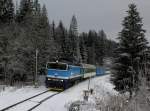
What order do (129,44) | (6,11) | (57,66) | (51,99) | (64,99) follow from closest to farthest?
(51,99)
(64,99)
(129,44)
(57,66)
(6,11)

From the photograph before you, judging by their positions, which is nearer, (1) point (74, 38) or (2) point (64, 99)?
(2) point (64, 99)

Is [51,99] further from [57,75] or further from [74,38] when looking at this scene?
[74,38]

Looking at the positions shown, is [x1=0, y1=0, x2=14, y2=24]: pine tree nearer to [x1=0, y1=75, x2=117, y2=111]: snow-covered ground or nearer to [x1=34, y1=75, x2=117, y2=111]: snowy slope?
[x1=0, y1=75, x2=117, y2=111]: snow-covered ground

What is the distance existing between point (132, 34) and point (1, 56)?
19.2 meters

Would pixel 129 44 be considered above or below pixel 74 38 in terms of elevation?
below

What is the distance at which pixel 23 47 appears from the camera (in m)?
39.0

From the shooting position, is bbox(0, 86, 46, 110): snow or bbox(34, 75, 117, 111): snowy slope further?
bbox(0, 86, 46, 110): snow

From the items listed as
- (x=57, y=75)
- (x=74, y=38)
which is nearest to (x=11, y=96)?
(x=57, y=75)

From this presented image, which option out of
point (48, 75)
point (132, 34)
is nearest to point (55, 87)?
point (48, 75)

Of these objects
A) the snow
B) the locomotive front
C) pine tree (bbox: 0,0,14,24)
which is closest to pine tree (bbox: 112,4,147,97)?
the locomotive front

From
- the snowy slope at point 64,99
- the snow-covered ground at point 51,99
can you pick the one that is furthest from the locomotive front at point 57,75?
the snow-covered ground at point 51,99

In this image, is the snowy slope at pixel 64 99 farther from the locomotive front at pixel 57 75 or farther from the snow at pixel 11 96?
the locomotive front at pixel 57 75

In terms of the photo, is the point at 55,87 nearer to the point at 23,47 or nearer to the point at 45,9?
the point at 23,47

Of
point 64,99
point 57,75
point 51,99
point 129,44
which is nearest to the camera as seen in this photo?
point 51,99
